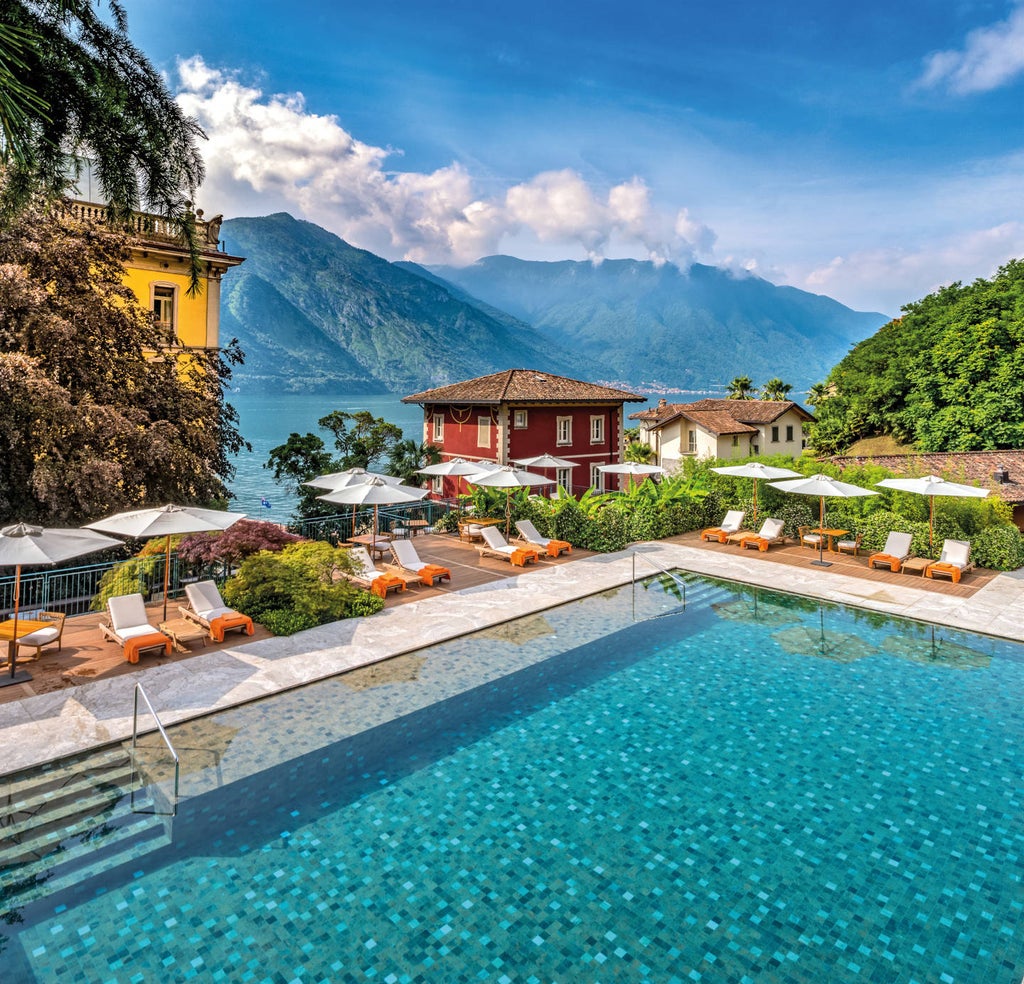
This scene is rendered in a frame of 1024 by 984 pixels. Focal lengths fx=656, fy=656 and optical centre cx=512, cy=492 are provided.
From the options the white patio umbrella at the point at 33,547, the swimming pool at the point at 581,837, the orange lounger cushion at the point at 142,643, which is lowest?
the swimming pool at the point at 581,837

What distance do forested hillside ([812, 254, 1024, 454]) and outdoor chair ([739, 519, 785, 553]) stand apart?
25588mm

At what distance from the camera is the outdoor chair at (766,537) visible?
18484 millimetres

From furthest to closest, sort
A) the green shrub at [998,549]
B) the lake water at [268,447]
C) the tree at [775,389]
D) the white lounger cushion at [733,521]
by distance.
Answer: the tree at [775,389] < the lake water at [268,447] < the white lounger cushion at [733,521] < the green shrub at [998,549]

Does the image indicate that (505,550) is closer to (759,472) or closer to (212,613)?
(212,613)

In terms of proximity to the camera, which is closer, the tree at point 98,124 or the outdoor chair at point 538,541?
the tree at point 98,124

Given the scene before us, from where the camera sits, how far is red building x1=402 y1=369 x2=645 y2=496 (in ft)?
104

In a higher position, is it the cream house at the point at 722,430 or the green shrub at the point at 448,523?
the cream house at the point at 722,430

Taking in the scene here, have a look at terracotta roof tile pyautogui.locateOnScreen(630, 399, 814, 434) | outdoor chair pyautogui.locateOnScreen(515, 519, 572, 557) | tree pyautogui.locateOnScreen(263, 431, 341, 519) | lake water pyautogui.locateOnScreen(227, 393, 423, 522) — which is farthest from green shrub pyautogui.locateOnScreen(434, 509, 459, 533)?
terracotta roof tile pyautogui.locateOnScreen(630, 399, 814, 434)

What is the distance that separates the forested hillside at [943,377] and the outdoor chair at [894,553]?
84.2 ft

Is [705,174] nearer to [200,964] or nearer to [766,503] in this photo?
[766,503]

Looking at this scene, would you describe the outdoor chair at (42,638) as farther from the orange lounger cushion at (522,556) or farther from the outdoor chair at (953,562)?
the outdoor chair at (953,562)

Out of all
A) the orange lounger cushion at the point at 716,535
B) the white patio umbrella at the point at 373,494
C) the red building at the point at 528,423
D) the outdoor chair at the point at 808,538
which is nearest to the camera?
the white patio umbrella at the point at 373,494

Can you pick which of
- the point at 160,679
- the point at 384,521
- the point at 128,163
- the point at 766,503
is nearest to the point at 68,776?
the point at 160,679

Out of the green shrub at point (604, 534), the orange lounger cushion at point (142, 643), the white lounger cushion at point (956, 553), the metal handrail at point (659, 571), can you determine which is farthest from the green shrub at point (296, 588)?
the white lounger cushion at point (956, 553)
